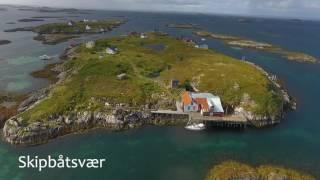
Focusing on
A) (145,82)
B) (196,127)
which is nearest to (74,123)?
(196,127)

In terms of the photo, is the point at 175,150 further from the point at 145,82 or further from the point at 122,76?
the point at 122,76

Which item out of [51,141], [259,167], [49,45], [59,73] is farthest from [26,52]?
[259,167]

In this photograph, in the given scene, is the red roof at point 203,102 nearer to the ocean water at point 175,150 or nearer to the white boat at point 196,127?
the white boat at point 196,127

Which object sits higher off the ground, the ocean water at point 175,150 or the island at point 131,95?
the island at point 131,95

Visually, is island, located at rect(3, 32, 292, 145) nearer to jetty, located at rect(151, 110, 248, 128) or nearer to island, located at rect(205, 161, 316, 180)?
jetty, located at rect(151, 110, 248, 128)

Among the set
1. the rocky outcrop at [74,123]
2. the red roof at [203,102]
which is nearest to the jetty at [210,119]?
the rocky outcrop at [74,123]

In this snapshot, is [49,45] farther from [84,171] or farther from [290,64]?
[84,171]

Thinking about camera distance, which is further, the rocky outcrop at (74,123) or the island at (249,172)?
the rocky outcrop at (74,123)
